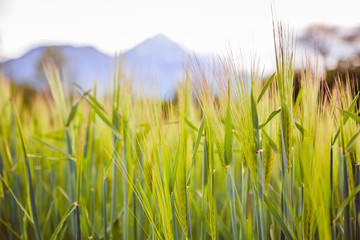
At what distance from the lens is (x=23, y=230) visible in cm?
77

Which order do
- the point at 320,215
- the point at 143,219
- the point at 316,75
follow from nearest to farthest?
the point at 320,215
the point at 316,75
the point at 143,219

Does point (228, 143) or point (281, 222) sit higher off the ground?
point (228, 143)

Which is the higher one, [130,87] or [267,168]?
[130,87]

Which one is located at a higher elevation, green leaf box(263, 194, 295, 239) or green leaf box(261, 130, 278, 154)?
green leaf box(261, 130, 278, 154)

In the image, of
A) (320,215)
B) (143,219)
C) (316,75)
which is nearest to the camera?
(320,215)

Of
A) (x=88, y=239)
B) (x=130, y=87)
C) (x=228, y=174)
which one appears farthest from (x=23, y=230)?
(x=228, y=174)

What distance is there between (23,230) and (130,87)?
47 centimetres

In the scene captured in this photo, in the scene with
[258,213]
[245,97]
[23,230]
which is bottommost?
[23,230]

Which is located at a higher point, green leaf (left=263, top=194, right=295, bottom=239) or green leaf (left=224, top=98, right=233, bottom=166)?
green leaf (left=224, top=98, right=233, bottom=166)

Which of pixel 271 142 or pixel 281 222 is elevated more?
pixel 271 142

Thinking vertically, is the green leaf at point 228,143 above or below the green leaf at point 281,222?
above

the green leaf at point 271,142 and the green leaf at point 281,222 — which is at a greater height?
the green leaf at point 271,142

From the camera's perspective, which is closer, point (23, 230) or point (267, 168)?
point (267, 168)

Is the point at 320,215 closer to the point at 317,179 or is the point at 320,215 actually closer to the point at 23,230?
the point at 317,179
